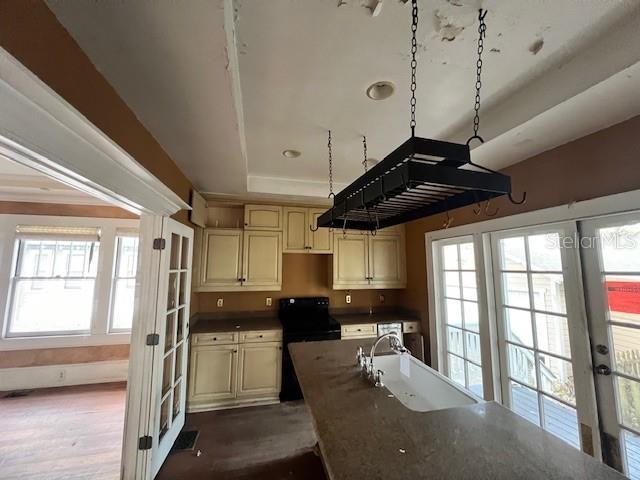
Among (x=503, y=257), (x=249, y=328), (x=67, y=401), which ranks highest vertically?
(x=503, y=257)

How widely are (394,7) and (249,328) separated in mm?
2970

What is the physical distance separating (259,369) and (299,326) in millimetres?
638

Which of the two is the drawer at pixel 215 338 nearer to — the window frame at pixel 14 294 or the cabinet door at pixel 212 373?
the cabinet door at pixel 212 373

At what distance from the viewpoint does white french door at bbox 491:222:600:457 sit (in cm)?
180

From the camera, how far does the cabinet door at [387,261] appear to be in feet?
12.0

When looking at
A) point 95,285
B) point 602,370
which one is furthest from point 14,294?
point 602,370

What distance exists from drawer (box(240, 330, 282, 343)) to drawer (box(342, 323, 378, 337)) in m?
0.81

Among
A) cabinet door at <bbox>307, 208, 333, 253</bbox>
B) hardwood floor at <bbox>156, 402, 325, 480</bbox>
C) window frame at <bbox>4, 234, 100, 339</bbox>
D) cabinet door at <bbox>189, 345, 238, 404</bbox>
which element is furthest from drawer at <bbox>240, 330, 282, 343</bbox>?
window frame at <bbox>4, 234, 100, 339</bbox>

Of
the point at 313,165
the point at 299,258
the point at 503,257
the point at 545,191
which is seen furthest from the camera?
the point at 299,258

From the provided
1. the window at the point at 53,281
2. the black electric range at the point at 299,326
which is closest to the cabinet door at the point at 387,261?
the black electric range at the point at 299,326

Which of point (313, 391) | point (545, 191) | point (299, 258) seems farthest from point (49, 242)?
point (545, 191)

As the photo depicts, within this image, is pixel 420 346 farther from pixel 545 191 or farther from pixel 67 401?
pixel 67 401

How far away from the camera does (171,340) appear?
7.44ft

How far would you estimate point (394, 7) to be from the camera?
1.07 metres
